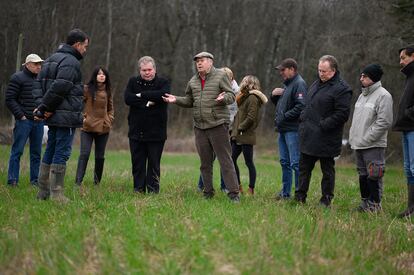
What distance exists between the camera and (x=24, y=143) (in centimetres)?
836

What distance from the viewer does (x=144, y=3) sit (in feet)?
133

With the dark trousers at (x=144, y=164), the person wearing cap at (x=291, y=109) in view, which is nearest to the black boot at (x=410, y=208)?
the person wearing cap at (x=291, y=109)

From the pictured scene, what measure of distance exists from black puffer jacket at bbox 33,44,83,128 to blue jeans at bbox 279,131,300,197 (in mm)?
3436

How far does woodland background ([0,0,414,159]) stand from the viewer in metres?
25.0

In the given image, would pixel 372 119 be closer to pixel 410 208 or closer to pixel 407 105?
pixel 407 105

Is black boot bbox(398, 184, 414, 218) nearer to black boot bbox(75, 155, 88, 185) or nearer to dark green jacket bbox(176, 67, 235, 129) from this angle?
dark green jacket bbox(176, 67, 235, 129)

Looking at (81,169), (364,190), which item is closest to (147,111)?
(81,169)

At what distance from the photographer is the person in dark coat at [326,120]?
22.7 feet

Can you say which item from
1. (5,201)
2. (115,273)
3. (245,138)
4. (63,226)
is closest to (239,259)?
(115,273)

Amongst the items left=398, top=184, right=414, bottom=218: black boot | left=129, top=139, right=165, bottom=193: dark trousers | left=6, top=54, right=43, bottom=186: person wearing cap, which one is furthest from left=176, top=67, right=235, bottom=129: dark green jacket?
left=6, top=54, right=43, bottom=186: person wearing cap

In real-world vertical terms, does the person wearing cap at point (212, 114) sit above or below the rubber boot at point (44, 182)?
above

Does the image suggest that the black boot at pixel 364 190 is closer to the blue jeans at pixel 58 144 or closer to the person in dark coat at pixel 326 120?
the person in dark coat at pixel 326 120

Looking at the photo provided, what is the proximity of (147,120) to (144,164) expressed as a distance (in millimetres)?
756

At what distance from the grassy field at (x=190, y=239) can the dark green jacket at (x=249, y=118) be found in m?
2.33
